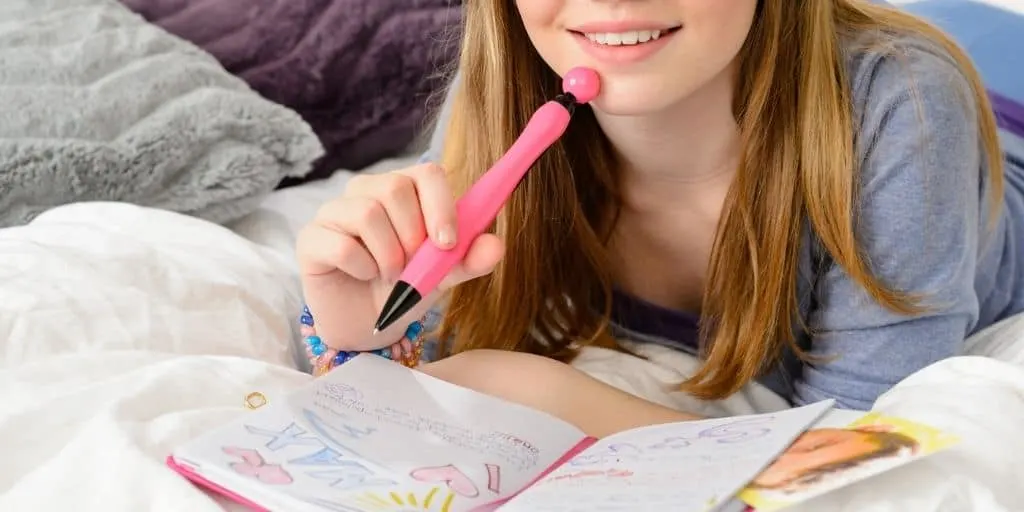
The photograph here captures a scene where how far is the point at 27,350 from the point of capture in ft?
2.08

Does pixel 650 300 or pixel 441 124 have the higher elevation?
pixel 441 124

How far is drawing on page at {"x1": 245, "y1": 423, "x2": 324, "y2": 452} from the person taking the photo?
1.67ft

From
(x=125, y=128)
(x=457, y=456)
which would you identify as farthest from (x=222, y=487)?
(x=125, y=128)

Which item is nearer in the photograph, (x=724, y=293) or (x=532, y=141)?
(x=532, y=141)

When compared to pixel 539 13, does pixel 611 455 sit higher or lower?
lower

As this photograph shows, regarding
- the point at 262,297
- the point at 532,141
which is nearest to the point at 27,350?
the point at 262,297

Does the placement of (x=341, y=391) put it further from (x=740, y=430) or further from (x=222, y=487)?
(x=740, y=430)

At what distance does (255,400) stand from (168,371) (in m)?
0.05

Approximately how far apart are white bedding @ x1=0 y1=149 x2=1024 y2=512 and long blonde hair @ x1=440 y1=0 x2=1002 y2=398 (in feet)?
0.20

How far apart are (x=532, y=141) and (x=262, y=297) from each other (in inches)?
11.7

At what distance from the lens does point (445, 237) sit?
0.57 m

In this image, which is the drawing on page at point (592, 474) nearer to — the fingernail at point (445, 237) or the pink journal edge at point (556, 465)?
the pink journal edge at point (556, 465)

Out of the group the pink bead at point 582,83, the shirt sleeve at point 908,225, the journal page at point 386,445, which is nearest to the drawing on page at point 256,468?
the journal page at point 386,445

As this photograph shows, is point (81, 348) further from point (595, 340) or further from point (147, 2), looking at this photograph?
point (147, 2)
